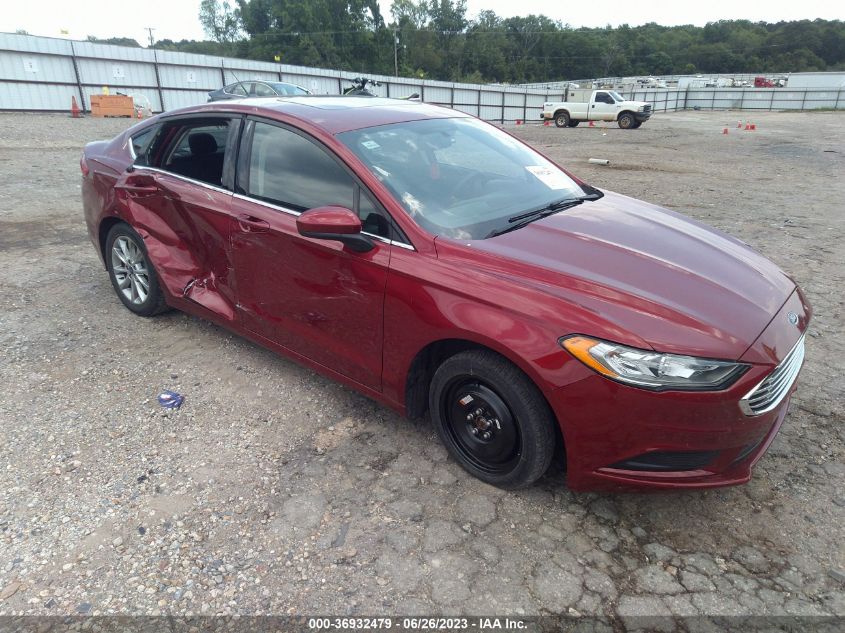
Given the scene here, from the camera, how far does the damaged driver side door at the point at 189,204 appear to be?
3539 mm

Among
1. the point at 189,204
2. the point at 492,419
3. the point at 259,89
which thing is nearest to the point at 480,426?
the point at 492,419

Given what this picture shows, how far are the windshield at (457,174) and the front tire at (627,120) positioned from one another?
25498mm

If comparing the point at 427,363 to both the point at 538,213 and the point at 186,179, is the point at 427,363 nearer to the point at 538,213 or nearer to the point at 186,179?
the point at 538,213

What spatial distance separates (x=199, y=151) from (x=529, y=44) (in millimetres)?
128291

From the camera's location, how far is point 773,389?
7.62 feet

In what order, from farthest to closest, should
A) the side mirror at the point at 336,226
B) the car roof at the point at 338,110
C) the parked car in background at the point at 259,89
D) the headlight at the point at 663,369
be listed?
1. the parked car in background at the point at 259,89
2. the car roof at the point at 338,110
3. the side mirror at the point at 336,226
4. the headlight at the point at 663,369

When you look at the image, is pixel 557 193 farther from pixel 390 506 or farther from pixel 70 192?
pixel 70 192

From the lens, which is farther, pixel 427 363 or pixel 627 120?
pixel 627 120

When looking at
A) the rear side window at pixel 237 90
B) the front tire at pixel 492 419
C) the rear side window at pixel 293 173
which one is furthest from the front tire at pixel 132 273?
the rear side window at pixel 237 90

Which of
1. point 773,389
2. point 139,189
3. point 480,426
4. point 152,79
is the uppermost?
point 152,79

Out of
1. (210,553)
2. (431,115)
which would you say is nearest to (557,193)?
(431,115)

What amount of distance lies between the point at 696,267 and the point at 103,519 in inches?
115

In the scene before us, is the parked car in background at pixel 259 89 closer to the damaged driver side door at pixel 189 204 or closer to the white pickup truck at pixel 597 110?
the damaged driver side door at pixel 189 204

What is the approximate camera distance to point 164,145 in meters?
4.02
